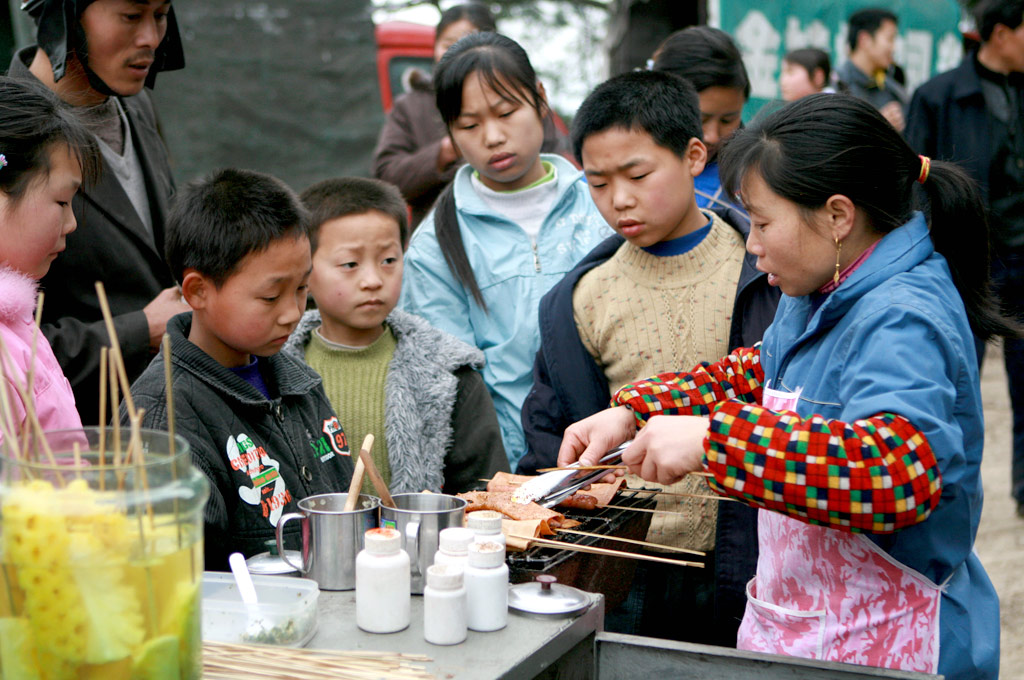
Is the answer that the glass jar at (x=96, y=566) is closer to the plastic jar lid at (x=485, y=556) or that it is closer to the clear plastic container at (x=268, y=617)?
the clear plastic container at (x=268, y=617)

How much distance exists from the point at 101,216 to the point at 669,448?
1860mm

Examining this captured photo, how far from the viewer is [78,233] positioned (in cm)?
269

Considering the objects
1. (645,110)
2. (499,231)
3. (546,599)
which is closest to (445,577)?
(546,599)

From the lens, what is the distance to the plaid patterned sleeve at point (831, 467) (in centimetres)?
152

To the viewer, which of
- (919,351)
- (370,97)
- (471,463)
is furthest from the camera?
(370,97)

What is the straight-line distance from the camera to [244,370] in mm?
2334

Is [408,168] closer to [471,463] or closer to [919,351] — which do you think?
[471,463]

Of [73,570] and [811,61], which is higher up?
[811,61]

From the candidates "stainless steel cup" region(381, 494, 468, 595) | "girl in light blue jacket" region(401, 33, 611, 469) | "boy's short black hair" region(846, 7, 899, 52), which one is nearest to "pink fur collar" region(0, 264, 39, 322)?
"stainless steel cup" region(381, 494, 468, 595)

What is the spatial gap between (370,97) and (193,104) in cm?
114

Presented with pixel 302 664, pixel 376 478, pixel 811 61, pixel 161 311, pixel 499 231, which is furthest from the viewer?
pixel 811 61

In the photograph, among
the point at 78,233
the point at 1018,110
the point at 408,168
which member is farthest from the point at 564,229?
the point at 1018,110

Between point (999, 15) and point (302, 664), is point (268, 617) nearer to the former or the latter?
point (302, 664)

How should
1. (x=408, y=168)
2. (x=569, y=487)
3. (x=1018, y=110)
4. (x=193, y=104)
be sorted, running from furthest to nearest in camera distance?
(x=193, y=104) → (x=1018, y=110) → (x=408, y=168) → (x=569, y=487)
